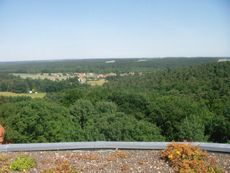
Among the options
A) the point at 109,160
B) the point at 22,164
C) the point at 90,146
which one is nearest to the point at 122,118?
the point at 90,146

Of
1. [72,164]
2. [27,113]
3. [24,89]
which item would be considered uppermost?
[72,164]

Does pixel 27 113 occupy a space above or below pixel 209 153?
below

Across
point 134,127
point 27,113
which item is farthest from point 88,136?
point 27,113

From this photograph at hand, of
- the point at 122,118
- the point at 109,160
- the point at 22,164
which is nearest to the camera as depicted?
the point at 22,164

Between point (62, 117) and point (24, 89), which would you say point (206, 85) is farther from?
point (24, 89)

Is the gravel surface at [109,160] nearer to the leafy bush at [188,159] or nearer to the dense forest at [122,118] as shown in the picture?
the leafy bush at [188,159]

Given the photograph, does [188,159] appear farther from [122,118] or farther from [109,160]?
[122,118]

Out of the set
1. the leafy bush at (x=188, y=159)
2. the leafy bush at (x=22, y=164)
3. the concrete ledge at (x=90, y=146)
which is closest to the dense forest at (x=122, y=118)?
the concrete ledge at (x=90, y=146)

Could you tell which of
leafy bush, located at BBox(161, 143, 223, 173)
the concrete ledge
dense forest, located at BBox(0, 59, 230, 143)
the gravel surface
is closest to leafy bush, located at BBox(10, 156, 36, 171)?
the gravel surface
